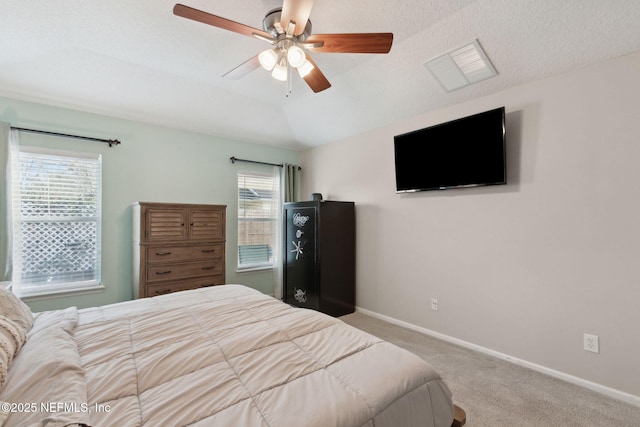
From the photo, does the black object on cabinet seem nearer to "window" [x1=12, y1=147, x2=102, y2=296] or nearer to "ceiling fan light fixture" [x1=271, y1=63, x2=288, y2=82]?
"ceiling fan light fixture" [x1=271, y1=63, x2=288, y2=82]

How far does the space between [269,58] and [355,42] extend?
56 centimetres

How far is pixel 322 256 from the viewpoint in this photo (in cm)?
368

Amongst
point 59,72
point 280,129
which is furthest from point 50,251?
point 280,129

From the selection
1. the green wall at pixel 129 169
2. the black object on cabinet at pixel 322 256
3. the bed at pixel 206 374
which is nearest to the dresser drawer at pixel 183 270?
the green wall at pixel 129 169

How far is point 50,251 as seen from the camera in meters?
2.98

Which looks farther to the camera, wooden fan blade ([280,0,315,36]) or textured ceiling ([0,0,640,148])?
textured ceiling ([0,0,640,148])

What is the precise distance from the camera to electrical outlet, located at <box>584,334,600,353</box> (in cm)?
212

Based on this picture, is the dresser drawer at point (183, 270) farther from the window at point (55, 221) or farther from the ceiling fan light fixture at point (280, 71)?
the ceiling fan light fixture at point (280, 71)

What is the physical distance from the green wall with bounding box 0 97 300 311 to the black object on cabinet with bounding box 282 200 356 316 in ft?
2.93

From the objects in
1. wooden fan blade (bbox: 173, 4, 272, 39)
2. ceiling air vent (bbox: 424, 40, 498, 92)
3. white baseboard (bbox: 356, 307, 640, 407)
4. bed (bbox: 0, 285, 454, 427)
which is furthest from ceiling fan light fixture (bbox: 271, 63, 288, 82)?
white baseboard (bbox: 356, 307, 640, 407)

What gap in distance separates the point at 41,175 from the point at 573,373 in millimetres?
5199

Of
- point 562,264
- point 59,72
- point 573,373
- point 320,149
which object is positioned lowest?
point 573,373

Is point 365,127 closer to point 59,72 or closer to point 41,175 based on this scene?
point 59,72

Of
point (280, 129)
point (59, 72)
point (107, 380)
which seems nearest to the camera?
point (107, 380)
